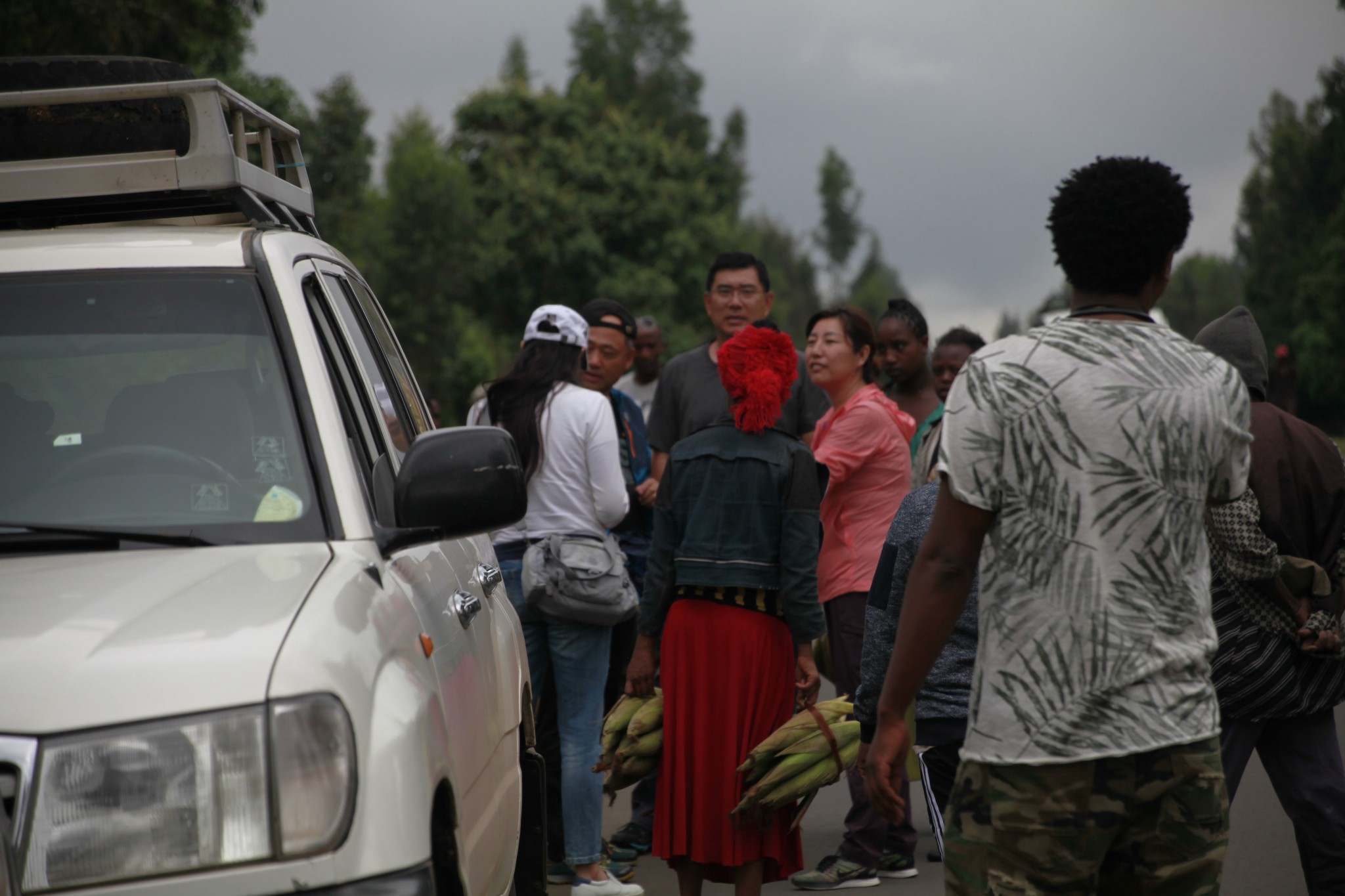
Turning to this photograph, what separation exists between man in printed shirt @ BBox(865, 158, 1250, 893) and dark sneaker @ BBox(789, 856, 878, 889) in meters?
3.28

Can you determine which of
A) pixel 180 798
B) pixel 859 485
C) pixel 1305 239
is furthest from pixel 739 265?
pixel 1305 239

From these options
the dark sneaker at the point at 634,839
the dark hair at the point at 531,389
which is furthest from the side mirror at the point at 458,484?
the dark sneaker at the point at 634,839

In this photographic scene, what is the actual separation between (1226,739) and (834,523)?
2.10 meters

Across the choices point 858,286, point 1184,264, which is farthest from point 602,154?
point 1184,264

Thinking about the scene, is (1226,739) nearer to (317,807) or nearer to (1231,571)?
(1231,571)

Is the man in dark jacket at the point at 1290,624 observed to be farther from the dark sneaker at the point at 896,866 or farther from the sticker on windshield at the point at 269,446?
the sticker on windshield at the point at 269,446

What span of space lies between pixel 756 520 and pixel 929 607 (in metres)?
2.44

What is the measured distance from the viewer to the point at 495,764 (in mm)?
3664

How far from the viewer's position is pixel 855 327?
645 centimetres

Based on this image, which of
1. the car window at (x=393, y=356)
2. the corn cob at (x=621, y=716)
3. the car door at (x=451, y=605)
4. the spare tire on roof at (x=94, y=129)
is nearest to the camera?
the car door at (x=451, y=605)

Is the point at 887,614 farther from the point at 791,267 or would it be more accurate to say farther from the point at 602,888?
the point at 791,267

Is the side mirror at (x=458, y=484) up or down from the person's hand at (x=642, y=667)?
up

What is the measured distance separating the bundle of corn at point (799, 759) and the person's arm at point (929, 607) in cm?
211

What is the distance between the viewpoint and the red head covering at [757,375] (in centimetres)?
522
